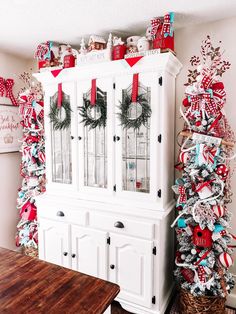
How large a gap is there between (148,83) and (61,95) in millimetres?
921

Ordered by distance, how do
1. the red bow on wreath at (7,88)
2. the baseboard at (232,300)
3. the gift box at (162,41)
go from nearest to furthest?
the gift box at (162,41)
the baseboard at (232,300)
the red bow on wreath at (7,88)

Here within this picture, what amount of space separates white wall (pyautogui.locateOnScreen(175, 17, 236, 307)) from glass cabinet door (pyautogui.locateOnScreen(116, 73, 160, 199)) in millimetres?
448

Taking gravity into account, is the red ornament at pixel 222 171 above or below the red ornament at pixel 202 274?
above

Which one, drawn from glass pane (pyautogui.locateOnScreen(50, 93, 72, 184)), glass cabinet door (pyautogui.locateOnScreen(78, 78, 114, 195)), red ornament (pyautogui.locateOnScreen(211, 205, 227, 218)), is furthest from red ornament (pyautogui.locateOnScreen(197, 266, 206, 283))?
glass pane (pyautogui.locateOnScreen(50, 93, 72, 184))

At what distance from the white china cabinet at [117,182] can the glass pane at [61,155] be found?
0.01 metres

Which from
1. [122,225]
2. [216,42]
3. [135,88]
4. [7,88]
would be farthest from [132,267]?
[7,88]

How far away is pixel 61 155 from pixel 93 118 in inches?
22.4

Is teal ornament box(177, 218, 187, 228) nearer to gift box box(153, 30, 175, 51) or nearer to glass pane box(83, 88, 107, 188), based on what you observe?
glass pane box(83, 88, 107, 188)

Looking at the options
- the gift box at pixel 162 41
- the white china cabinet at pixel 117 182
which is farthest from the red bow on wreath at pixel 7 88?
the gift box at pixel 162 41

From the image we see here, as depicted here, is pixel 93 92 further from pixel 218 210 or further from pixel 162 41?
pixel 218 210

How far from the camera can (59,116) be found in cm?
254

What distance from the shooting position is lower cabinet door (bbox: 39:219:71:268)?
8.06ft

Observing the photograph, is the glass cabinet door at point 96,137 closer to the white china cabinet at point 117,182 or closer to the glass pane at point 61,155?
the white china cabinet at point 117,182

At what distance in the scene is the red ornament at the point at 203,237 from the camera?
6.29ft
